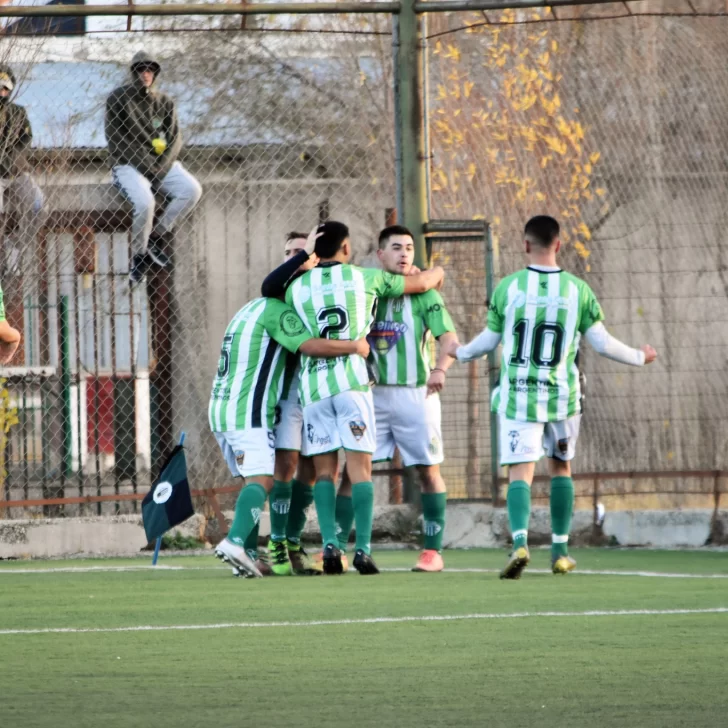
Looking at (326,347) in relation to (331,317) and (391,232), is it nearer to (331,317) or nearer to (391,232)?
(331,317)

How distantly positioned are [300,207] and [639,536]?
308cm

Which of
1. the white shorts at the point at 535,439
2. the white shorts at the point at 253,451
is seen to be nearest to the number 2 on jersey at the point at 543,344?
the white shorts at the point at 535,439

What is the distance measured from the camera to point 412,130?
34.3 feet

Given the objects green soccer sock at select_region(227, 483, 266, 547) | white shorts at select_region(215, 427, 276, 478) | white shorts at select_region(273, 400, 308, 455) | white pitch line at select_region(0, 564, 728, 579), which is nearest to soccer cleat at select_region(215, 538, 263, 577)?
green soccer sock at select_region(227, 483, 266, 547)

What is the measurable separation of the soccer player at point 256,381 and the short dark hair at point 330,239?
33cm

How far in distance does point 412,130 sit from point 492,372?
158 centimetres

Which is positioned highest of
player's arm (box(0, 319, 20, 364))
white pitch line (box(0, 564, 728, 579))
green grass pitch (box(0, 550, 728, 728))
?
player's arm (box(0, 319, 20, 364))

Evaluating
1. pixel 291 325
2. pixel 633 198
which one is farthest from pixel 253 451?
pixel 633 198

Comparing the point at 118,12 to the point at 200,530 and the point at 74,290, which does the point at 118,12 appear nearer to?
the point at 74,290

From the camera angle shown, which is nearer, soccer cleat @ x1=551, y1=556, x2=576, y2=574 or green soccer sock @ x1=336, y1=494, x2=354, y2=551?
soccer cleat @ x1=551, y1=556, x2=576, y2=574

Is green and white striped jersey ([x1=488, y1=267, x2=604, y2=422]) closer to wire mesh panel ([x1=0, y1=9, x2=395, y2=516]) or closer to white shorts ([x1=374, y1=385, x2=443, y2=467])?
white shorts ([x1=374, y1=385, x2=443, y2=467])

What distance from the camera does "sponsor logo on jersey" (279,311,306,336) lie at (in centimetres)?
818

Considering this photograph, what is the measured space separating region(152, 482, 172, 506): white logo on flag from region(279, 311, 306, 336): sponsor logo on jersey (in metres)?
1.31

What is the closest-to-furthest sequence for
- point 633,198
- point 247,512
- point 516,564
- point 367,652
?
point 367,652 < point 516,564 < point 247,512 < point 633,198
